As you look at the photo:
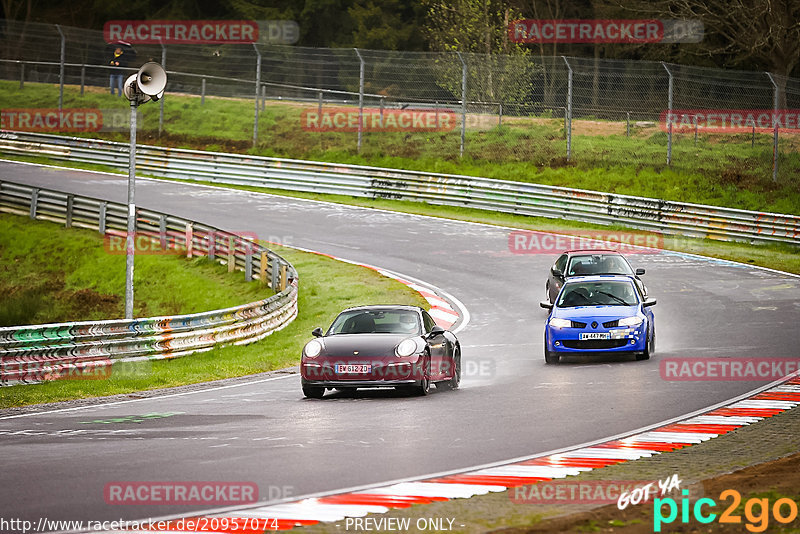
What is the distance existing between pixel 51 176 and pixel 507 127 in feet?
56.1

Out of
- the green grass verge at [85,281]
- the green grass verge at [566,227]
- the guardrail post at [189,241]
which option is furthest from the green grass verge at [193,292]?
the green grass verge at [566,227]

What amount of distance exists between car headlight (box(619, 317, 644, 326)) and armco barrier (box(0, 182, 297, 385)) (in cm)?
746

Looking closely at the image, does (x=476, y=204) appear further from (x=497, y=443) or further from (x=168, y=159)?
(x=497, y=443)

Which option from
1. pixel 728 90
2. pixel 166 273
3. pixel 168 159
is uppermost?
pixel 728 90

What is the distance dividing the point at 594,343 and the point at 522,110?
26.7 m

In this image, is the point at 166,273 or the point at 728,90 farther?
the point at 728,90

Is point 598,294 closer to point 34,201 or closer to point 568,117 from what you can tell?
point 568,117

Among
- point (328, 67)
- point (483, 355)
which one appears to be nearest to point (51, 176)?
point (328, 67)

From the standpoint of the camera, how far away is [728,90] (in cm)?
3634

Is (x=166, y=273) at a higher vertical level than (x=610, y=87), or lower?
lower

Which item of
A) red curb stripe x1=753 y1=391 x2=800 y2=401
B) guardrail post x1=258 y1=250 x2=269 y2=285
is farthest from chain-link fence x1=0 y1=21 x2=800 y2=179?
red curb stripe x1=753 y1=391 x2=800 y2=401

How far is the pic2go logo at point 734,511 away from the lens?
745 cm

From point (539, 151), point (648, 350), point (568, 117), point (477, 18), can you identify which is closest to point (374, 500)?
point (648, 350)

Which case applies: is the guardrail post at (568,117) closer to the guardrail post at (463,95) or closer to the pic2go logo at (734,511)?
the guardrail post at (463,95)
